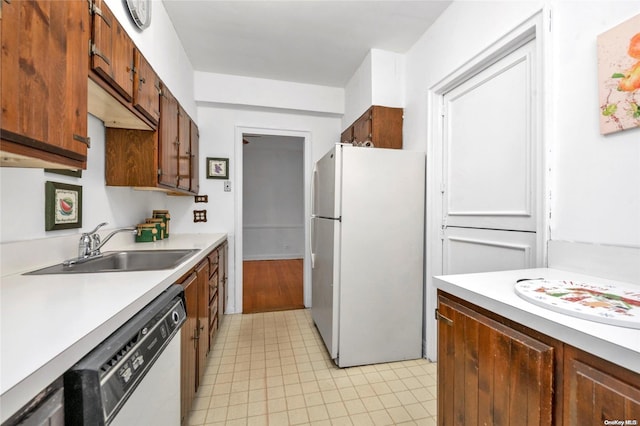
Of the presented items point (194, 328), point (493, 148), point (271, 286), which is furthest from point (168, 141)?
point (271, 286)

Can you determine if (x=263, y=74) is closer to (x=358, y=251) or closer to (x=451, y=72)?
(x=451, y=72)

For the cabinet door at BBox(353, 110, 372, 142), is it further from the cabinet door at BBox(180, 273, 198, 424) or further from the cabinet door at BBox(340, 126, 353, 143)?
the cabinet door at BBox(180, 273, 198, 424)

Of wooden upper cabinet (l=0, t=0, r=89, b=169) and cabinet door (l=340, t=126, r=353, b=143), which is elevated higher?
cabinet door (l=340, t=126, r=353, b=143)

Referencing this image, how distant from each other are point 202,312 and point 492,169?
6.58 feet

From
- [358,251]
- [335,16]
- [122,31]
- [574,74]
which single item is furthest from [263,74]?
[574,74]

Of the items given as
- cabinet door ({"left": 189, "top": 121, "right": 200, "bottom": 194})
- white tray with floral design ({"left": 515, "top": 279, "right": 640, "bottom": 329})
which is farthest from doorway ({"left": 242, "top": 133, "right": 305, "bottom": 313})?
white tray with floral design ({"left": 515, "top": 279, "right": 640, "bottom": 329})

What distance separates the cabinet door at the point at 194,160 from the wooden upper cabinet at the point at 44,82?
1.67m

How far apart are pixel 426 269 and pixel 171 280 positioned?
1.80 m

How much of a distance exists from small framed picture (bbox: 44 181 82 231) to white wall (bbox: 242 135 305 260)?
4442 mm

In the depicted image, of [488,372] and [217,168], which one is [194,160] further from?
[488,372]

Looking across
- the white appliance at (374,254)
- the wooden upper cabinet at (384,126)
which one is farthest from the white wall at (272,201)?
the white appliance at (374,254)

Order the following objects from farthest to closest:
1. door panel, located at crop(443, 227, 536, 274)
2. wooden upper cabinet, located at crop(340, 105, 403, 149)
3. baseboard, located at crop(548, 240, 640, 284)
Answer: wooden upper cabinet, located at crop(340, 105, 403, 149) → door panel, located at crop(443, 227, 536, 274) → baseboard, located at crop(548, 240, 640, 284)

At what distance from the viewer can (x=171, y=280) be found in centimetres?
114

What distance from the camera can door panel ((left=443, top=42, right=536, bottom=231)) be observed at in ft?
4.78
